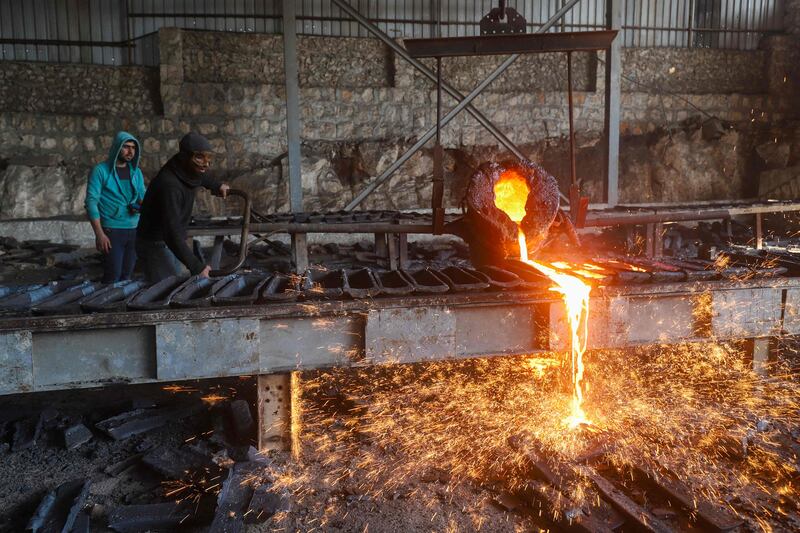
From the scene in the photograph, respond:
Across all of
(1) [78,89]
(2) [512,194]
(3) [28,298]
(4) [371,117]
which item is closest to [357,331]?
(3) [28,298]

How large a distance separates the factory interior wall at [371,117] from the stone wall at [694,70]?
0.09 feet

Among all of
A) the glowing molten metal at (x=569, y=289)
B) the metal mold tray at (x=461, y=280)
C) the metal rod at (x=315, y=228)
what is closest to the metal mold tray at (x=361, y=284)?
the metal mold tray at (x=461, y=280)

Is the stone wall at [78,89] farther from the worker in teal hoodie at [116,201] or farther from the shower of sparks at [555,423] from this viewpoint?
the shower of sparks at [555,423]

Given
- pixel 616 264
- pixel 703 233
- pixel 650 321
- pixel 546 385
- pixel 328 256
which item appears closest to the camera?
pixel 650 321

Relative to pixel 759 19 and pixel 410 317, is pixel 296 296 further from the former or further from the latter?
pixel 759 19

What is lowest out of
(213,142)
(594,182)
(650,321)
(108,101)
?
(650,321)

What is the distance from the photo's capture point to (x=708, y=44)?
1245 cm

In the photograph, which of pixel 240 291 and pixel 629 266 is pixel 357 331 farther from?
pixel 629 266

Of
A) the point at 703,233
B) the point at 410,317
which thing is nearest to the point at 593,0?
the point at 703,233

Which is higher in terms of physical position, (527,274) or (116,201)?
(116,201)

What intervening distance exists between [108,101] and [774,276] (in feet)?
33.0

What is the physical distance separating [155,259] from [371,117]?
6.92 meters

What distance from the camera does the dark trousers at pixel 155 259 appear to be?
4883 millimetres

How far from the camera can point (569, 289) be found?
10.6 feet
